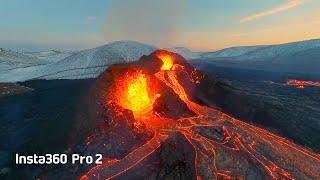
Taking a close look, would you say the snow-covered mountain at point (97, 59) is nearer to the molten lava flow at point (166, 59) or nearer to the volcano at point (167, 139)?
the molten lava flow at point (166, 59)

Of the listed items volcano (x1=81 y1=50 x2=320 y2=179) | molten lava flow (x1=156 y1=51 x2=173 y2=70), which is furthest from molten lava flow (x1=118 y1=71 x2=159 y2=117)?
molten lava flow (x1=156 y1=51 x2=173 y2=70)

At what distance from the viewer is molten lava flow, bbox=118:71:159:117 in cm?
2556

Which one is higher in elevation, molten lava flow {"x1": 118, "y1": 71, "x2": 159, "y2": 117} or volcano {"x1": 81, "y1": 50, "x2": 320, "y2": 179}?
molten lava flow {"x1": 118, "y1": 71, "x2": 159, "y2": 117}

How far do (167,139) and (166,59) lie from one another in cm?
1297

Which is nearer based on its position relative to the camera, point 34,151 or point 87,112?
point 87,112

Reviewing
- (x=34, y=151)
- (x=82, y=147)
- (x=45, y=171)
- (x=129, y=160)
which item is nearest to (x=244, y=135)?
(x=129, y=160)

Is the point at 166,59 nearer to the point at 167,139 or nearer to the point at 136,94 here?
the point at 136,94

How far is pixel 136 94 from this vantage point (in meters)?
26.2

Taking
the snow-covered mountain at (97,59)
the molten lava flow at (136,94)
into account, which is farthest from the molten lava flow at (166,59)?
the snow-covered mountain at (97,59)

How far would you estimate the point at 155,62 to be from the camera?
29969 millimetres

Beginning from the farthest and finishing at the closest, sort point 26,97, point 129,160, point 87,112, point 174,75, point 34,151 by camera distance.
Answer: point 26,97
point 174,75
point 34,151
point 87,112
point 129,160

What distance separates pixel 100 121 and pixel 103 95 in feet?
6.97

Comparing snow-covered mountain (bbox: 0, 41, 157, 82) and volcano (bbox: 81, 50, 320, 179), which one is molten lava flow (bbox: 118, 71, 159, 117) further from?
snow-covered mountain (bbox: 0, 41, 157, 82)

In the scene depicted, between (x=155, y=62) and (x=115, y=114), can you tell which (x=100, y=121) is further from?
(x=155, y=62)
